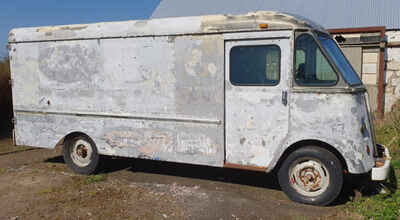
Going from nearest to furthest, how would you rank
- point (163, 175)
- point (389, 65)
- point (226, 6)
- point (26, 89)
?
point (163, 175), point (26, 89), point (389, 65), point (226, 6)

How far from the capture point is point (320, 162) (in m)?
4.88

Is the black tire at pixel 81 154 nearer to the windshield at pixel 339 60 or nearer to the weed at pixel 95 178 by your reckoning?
the weed at pixel 95 178

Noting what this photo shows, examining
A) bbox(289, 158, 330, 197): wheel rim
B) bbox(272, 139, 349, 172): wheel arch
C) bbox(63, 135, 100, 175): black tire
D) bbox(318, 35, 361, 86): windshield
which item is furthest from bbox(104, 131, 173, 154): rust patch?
bbox(318, 35, 361, 86): windshield

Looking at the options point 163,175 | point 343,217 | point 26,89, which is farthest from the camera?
point 26,89

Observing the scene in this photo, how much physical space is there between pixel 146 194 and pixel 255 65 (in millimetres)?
2604

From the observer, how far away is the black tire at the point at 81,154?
259 inches

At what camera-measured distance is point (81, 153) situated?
265 inches

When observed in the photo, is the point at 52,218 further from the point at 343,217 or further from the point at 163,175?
the point at 343,217

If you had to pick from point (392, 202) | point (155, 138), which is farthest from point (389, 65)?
point (155, 138)

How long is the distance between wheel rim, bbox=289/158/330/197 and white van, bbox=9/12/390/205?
0.6 inches

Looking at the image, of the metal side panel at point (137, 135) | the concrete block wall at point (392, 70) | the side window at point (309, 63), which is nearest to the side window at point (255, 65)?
the side window at point (309, 63)

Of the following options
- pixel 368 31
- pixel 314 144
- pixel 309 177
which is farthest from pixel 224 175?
pixel 368 31

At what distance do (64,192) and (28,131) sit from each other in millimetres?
2005

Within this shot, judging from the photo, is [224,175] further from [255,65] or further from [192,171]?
[255,65]
